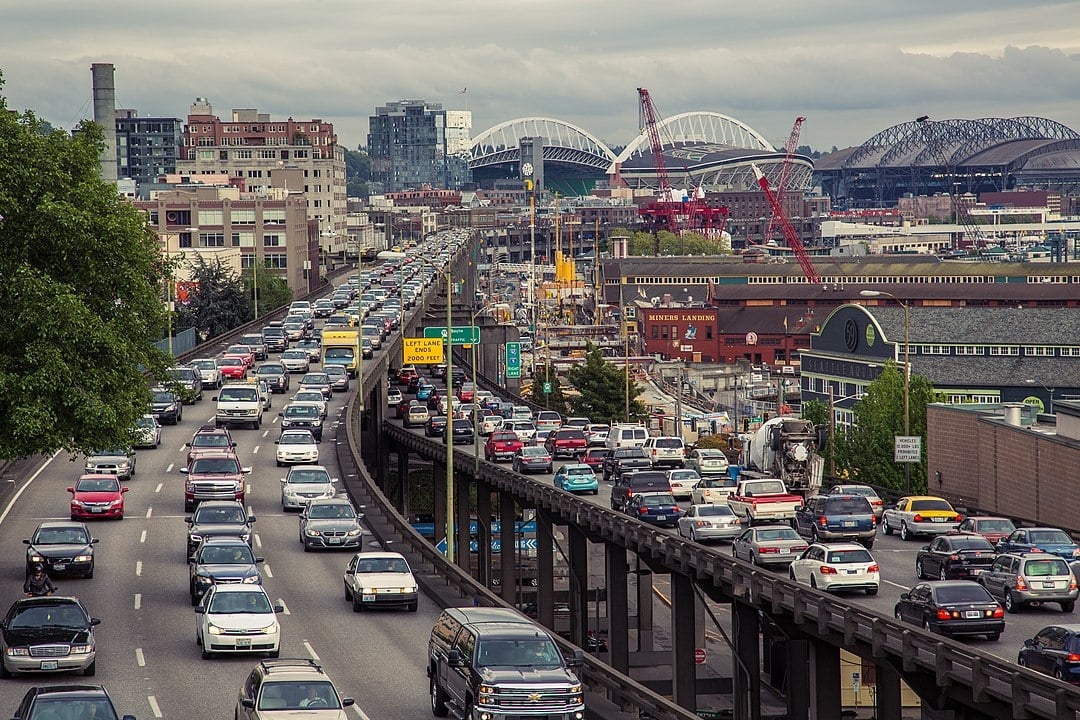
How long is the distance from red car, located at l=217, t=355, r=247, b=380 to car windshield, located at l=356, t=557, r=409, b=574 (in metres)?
58.3

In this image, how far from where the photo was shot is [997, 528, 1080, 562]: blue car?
4653 cm

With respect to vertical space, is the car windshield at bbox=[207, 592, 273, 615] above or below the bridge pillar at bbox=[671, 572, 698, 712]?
above

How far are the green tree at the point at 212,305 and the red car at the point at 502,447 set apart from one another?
81049 mm

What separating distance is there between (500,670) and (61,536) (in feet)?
70.2

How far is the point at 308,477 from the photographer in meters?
60.4

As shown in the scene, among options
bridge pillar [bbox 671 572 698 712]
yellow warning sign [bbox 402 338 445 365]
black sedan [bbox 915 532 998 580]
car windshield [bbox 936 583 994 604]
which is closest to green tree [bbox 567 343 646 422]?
yellow warning sign [bbox 402 338 445 365]

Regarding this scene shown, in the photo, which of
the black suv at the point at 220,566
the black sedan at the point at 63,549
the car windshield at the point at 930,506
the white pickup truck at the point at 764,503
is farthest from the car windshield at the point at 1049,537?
the black sedan at the point at 63,549

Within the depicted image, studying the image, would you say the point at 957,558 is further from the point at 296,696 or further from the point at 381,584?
the point at 296,696

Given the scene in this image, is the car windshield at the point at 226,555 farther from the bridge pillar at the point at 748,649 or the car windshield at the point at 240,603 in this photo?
the bridge pillar at the point at 748,649

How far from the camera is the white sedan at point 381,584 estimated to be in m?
41.4

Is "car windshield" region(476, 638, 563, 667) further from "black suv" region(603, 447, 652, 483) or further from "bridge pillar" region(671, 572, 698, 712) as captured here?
"black suv" region(603, 447, 652, 483)

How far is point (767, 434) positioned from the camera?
225 ft

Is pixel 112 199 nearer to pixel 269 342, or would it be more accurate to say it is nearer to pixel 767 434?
pixel 767 434

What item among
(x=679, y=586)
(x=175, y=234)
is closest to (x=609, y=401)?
(x=175, y=234)
